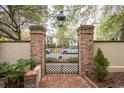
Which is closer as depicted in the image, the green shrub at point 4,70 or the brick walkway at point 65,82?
the green shrub at point 4,70

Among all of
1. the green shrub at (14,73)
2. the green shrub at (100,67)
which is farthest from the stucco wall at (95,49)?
the green shrub at (14,73)

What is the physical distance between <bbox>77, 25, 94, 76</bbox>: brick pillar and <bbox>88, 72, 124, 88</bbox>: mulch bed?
345 millimetres

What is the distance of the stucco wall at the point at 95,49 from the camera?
8273 mm

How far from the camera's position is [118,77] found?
754 cm

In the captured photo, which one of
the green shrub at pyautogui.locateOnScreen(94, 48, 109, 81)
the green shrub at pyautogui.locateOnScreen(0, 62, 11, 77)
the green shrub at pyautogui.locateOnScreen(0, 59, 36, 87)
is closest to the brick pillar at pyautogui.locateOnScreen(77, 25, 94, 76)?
the green shrub at pyautogui.locateOnScreen(94, 48, 109, 81)

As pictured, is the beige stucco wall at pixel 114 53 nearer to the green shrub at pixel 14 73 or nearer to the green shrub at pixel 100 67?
the green shrub at pixel 100 67

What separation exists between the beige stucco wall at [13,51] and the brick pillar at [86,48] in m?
1.80

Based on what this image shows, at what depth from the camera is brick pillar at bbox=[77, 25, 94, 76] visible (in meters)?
8.09

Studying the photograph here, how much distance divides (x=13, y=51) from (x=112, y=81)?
340 cm

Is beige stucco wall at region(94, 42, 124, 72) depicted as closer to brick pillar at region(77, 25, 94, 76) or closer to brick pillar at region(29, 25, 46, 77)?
brick pillar at region(77, 25, 94, 76)

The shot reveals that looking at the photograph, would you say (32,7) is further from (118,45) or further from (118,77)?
(118,77)

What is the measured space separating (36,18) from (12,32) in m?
1.73

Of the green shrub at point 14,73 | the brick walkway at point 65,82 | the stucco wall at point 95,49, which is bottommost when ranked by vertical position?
the brick walkway at point 65,82
